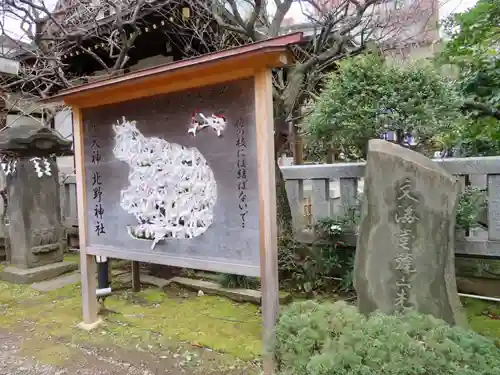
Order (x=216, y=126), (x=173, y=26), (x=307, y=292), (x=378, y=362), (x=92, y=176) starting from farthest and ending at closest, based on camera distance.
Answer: (x=173, y=26)
(x=307, y=292)
(x=92, y=176)
(x=216, y=126)
(x=378, y=362)

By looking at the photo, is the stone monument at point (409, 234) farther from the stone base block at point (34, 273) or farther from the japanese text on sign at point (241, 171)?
the stone base block at point (34, 273)

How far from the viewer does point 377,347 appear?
238 centimetres

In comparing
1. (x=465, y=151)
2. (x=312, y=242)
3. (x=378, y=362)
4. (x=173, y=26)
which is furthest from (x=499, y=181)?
(x=173, y=26)

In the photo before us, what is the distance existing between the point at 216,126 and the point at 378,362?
2175 mm

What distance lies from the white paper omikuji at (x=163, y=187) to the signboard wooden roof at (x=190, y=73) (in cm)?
38

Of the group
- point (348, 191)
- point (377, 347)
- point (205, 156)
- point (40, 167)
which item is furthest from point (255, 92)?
point (40, 167)

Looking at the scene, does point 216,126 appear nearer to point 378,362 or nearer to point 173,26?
point 378,362

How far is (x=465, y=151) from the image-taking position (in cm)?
689

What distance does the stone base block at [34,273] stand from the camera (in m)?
6.36

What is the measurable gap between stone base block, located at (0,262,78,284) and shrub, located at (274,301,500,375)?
509 centimetres

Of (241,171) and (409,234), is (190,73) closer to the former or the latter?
(241,171)

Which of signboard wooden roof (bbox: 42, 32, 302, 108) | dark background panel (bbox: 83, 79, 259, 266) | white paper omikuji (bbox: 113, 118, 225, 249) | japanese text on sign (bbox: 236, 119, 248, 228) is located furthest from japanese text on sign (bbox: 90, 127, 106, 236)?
japanese text on sign (bbox: 236, 119, 248, 228)

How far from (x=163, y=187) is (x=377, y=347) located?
2376 millimetres

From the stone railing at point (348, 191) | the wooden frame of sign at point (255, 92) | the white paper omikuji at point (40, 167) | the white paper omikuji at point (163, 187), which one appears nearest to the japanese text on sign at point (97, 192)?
the white paper omikuji at point (163, 187)
